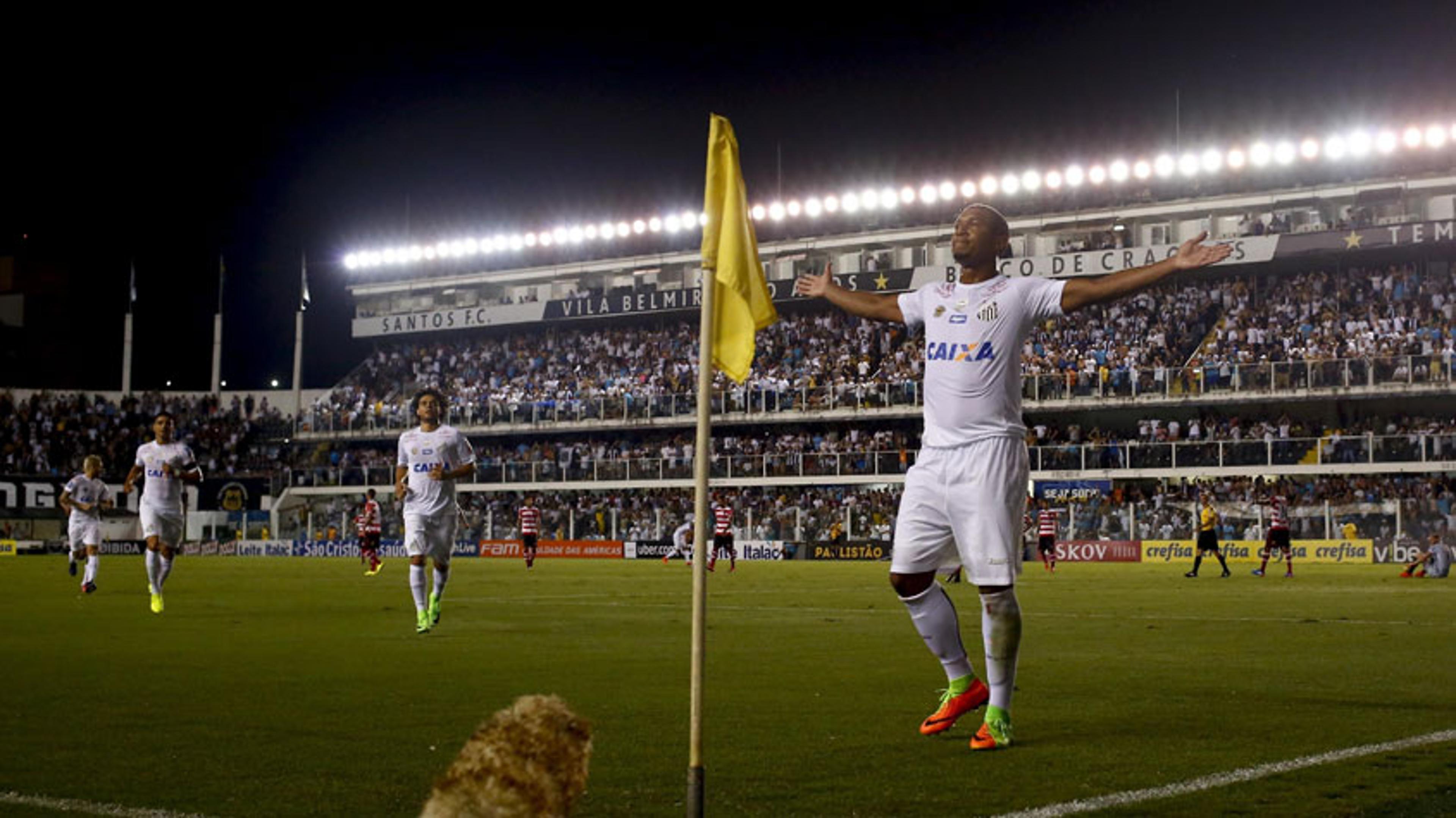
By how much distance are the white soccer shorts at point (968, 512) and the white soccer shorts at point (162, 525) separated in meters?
14.6

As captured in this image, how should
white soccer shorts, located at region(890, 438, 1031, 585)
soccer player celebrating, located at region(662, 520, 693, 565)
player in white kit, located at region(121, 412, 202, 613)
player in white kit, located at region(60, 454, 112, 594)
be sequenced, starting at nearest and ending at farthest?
white soccer shorts, located at region(890, 438, 1031, 585) → player in white kit, located at region(121, 412, 202, 613) → player in white kit, located at region(60, 454, 112, 594) → soccer player celebrating, located at region(662, 520, 693, 565)

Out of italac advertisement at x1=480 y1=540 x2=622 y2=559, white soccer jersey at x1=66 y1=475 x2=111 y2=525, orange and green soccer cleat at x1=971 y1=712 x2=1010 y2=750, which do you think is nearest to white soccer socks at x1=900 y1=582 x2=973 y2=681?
orange and green soccer cleat at x1=971 y1=712 x2=1010 y2=750

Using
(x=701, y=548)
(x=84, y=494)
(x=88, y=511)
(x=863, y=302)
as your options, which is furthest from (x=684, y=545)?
(x=701, y=548)

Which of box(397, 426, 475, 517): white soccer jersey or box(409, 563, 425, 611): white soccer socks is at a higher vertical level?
box(397, 426, 475, 517): white soccer jersey

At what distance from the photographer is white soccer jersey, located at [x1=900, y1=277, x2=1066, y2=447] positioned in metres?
8.27

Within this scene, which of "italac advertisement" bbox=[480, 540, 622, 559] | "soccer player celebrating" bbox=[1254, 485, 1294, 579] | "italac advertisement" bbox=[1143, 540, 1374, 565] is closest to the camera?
"soccer player celebrating" bbox=[1254, 485, 1294, 579]

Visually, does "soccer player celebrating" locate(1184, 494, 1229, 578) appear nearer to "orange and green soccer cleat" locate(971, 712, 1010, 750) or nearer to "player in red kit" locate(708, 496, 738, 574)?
"player in red kit" locate(708, 496, 738, 574)

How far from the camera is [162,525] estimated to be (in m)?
20.5

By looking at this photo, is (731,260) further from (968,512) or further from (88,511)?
(88,511)

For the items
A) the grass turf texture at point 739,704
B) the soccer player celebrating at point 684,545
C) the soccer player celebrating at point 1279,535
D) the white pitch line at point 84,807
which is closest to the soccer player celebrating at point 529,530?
the soccer player celebrating at point 684,545

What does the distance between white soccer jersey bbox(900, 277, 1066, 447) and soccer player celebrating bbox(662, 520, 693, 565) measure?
36.5 metres

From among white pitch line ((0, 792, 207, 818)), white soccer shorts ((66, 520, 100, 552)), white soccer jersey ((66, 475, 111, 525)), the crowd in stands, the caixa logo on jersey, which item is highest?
the crowd in stands

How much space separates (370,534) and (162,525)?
2047cm

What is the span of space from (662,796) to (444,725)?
263cm
